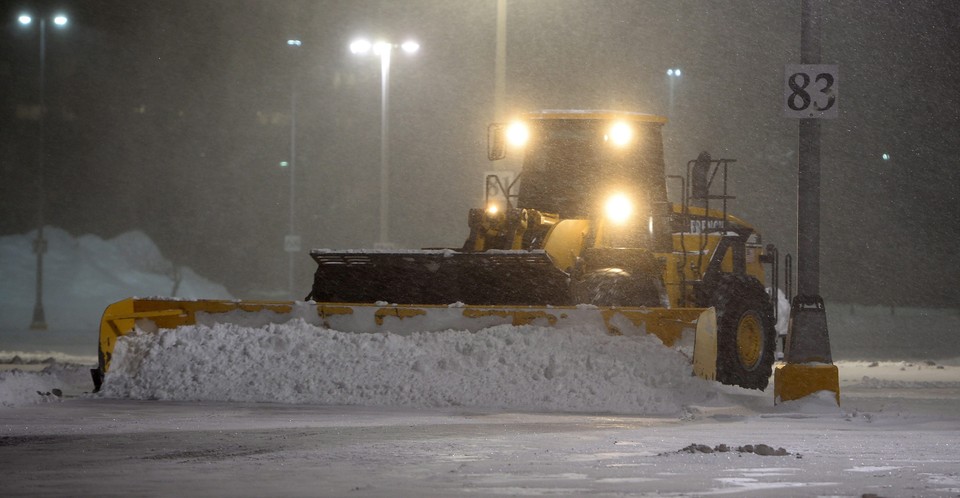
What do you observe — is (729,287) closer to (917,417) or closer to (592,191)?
(592,191)

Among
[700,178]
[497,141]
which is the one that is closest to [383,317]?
[497,141]

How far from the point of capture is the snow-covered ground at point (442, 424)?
8.09 meters

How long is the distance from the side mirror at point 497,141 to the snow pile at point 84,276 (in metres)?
23.5

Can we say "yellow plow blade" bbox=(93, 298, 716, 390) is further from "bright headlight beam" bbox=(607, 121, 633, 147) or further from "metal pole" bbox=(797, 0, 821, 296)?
"bright headlight beam" bbox=(607, 121, 633, 147)

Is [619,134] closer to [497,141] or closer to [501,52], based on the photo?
[497,141]

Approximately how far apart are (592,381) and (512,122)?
14.8ft

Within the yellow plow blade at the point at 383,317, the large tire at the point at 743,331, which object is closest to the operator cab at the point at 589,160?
the large tire at the point at 743,331

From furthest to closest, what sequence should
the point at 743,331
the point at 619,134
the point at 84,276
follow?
1. the point at 84,276
2. the point at 743,331
3. the point at 619,134

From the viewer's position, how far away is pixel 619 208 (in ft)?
50.3

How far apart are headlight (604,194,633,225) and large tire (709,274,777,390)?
1352 millimetres

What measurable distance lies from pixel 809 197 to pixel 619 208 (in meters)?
2.48

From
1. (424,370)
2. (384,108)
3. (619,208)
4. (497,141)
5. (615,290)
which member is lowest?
(424,370)

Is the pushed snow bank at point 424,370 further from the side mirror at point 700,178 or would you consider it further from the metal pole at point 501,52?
the metal pole at point 501,52

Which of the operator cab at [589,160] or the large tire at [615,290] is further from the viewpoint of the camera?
the operator cab at [589,160]
